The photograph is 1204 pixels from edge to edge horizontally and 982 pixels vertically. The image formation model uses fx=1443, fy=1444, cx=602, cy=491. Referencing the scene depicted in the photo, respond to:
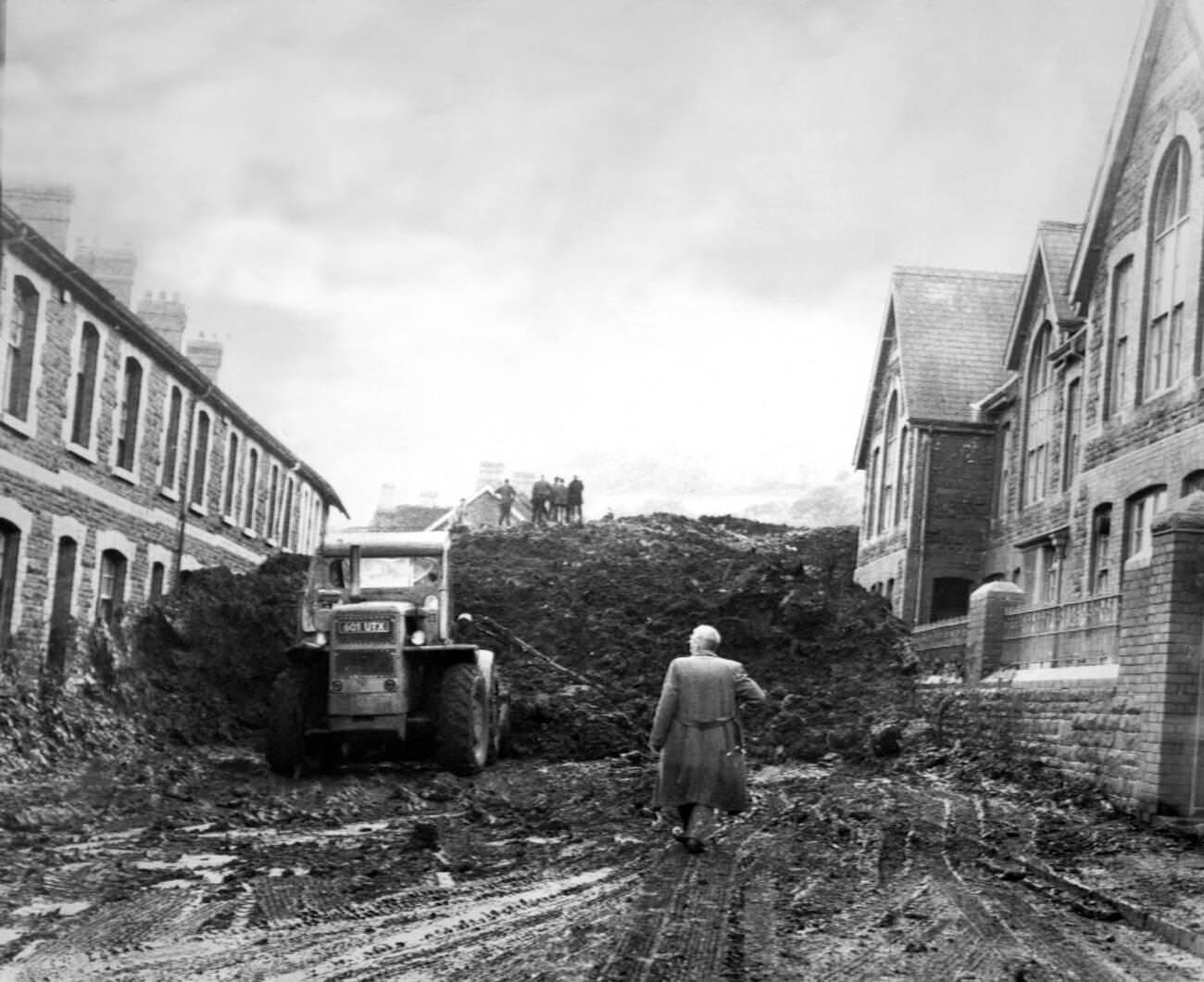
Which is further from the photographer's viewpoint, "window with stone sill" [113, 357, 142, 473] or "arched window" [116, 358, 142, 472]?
"arched window" [116, 358, 142, 472]

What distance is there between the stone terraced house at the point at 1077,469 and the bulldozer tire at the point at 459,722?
6375mm

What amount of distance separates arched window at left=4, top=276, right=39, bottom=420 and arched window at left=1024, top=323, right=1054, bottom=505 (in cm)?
1790

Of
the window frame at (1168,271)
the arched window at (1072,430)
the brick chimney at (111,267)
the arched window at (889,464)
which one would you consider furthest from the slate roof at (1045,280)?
the brick chimney at (111,267)

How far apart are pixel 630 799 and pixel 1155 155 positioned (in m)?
12.3

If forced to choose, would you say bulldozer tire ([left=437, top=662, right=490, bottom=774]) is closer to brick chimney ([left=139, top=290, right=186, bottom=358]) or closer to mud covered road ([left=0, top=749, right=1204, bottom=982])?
mud covered road ([left=0, top=749, right=1204, bottom=982])

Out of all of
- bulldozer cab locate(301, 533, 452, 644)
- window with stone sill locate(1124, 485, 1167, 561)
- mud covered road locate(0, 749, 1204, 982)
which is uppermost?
window with stone sill locate(1124, 485, 1167, 561)

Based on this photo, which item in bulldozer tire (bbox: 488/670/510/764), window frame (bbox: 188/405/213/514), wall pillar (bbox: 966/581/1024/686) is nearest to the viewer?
wall pillar (bbox: 966/581/1024/686)

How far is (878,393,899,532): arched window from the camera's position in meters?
34.4

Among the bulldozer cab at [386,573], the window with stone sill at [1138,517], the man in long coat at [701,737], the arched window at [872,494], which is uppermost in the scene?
the arched window at [872,494]

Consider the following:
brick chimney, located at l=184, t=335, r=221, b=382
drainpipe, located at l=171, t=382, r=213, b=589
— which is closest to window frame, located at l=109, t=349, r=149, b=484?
drainpipe, located at l=171, t=382, r=213, b=589

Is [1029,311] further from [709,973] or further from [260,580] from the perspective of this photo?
[709,973]

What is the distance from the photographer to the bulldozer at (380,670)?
16.7 metres

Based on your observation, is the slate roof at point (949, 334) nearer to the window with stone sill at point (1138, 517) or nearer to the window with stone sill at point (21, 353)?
the window with stone sill at point (1138, 517)

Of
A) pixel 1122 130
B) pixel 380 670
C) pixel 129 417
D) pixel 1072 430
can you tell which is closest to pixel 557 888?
pixel 380 670
